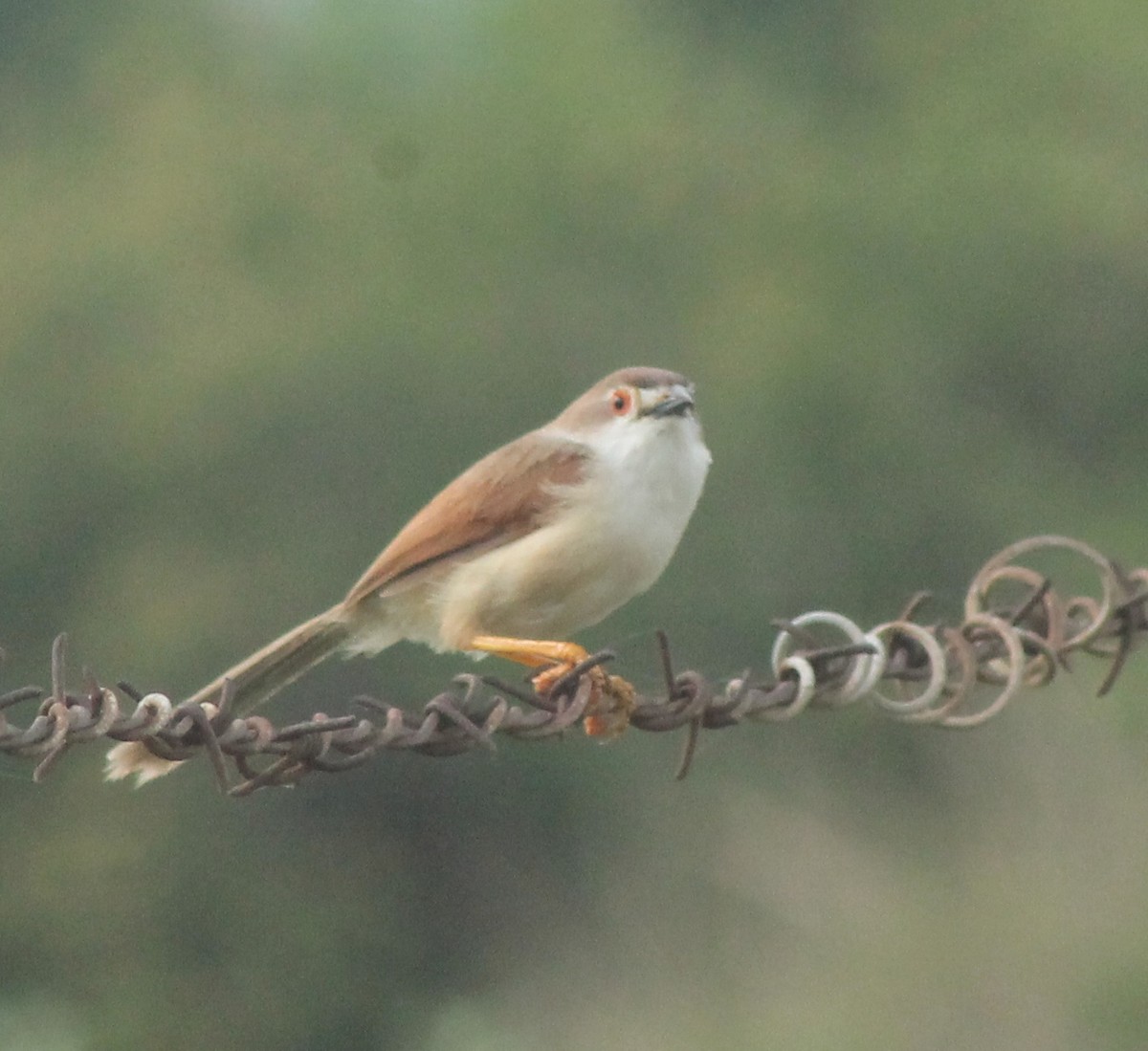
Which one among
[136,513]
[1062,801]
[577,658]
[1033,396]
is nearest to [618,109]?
[1033,396]

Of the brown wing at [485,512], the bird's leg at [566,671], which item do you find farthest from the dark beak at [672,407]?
the bird's leg at [566,671]

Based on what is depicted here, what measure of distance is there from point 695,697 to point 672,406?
6.36ft

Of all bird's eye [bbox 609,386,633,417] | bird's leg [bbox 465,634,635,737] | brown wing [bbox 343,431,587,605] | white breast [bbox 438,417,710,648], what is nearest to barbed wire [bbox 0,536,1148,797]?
bird's leg [bbox 465,634,635,737]

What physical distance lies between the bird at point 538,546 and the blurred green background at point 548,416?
273 inches

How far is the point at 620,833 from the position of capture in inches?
1189

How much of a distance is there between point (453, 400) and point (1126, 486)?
9887 mm

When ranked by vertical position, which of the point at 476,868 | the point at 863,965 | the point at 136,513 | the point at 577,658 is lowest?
the point at 476,868

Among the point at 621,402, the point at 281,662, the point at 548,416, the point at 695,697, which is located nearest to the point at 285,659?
the point at 281,662

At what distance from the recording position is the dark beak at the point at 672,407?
6164mm

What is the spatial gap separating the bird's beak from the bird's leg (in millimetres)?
659

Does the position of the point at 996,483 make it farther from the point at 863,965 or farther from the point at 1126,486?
the point at 863,965

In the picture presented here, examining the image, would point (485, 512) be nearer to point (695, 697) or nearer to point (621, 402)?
point (621, 402)

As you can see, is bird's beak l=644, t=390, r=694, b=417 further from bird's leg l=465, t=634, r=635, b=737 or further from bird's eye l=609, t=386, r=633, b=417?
bird's leg l=465, t=634, r=635, b=737

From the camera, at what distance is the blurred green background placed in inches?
731
